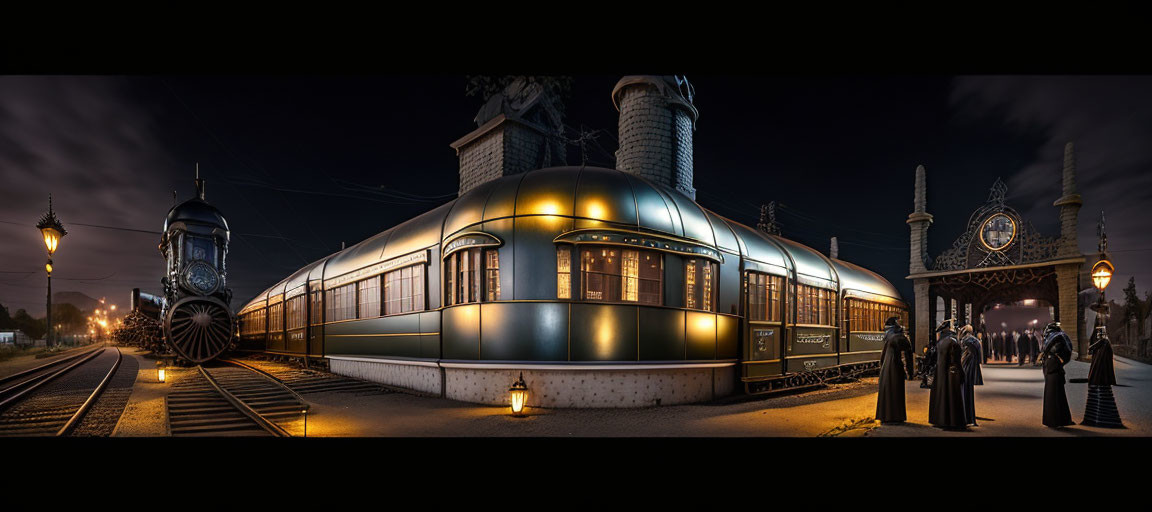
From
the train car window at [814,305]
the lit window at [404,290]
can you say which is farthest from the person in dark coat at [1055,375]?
the lit window at [404,290]

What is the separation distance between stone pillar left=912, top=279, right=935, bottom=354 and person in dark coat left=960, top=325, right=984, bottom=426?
1180 cm

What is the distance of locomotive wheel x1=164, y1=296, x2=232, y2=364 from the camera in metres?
15.6

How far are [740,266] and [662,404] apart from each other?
13.0ft

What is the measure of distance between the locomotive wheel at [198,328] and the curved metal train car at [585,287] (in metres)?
6.89

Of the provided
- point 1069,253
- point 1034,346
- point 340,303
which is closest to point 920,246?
point 1069,253

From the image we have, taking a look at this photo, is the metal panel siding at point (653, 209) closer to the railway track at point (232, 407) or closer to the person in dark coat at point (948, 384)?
the person in dark coat at point (948, 384)

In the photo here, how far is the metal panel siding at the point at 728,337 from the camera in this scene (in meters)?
10.5

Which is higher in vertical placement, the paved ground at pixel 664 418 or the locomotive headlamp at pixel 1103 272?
the locomotive headlamp at pixel 1103 272

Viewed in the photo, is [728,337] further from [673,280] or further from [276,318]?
[276,318]

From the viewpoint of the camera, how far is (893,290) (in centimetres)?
1914
